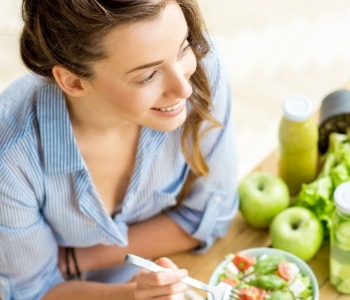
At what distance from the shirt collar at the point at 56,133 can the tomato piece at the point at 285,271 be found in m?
0.41

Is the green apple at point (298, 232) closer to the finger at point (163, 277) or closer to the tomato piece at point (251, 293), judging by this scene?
the tomato piece at point (251, 293)

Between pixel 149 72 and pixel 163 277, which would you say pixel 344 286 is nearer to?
pixel 163 277

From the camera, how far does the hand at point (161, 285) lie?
1.23 meters

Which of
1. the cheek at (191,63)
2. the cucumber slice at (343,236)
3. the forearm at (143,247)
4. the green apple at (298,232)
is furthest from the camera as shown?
the forearm at (143,247)

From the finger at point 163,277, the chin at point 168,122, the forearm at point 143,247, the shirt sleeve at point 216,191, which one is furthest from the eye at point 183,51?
the forearm at point 143,247

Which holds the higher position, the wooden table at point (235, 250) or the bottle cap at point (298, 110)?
the bottle cap at point (298, 110)

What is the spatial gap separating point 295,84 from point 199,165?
0.92m

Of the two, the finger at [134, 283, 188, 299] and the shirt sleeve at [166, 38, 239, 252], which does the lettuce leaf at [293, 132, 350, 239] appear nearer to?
the shirt sleeve at [166, 38, 239, 252]

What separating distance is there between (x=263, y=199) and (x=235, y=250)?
0.39 feet

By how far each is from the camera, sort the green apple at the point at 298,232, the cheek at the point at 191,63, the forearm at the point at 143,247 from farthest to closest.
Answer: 1. the forearm at the point at 143,247
2. the green apple at the point at 298,232
3. the cheek at the point at 191,63

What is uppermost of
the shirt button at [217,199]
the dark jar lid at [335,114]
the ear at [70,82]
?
the ear at [70,82]

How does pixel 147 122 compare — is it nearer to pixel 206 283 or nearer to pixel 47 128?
pixel 47 128

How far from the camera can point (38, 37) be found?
1.14m

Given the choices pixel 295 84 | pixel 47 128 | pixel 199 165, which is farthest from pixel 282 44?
pixel 47 128
